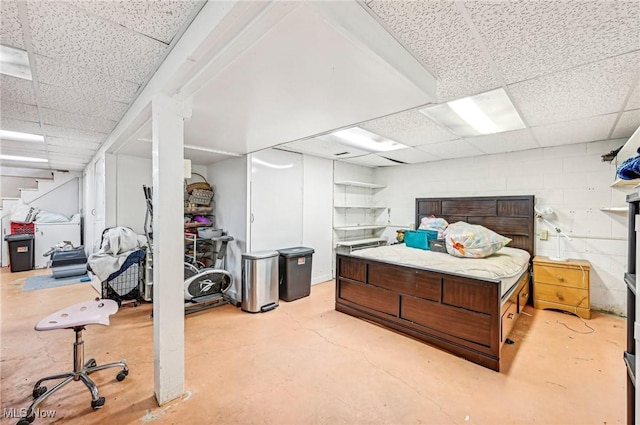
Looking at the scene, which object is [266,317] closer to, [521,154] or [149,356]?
[149,356]

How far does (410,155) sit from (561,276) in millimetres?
2667

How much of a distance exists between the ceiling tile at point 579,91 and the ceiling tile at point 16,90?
12.5ft

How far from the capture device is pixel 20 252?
18.1 feet

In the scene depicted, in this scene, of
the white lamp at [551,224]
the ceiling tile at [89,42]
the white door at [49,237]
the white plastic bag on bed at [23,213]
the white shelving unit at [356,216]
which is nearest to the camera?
the ceiling tile at [89,42]

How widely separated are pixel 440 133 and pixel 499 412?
277cm

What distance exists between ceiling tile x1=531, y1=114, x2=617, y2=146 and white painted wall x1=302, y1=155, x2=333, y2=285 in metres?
3.08

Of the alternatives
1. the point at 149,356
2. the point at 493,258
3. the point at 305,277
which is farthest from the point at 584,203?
the point at 149,356

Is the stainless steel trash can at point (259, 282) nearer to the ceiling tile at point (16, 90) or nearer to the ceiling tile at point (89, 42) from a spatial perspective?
the ceiling tile at point (89, 42)

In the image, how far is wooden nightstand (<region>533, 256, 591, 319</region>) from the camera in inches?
130

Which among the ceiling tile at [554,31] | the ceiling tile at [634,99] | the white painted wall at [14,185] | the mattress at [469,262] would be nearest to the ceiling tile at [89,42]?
the ceiling tile at [554,31]

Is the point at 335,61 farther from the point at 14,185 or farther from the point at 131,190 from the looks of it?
the point at 14,185

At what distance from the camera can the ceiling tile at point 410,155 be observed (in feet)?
13.8

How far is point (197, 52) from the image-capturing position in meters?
1.37

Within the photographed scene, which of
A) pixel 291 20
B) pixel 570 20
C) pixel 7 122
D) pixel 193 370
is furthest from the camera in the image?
pixel 7 122
